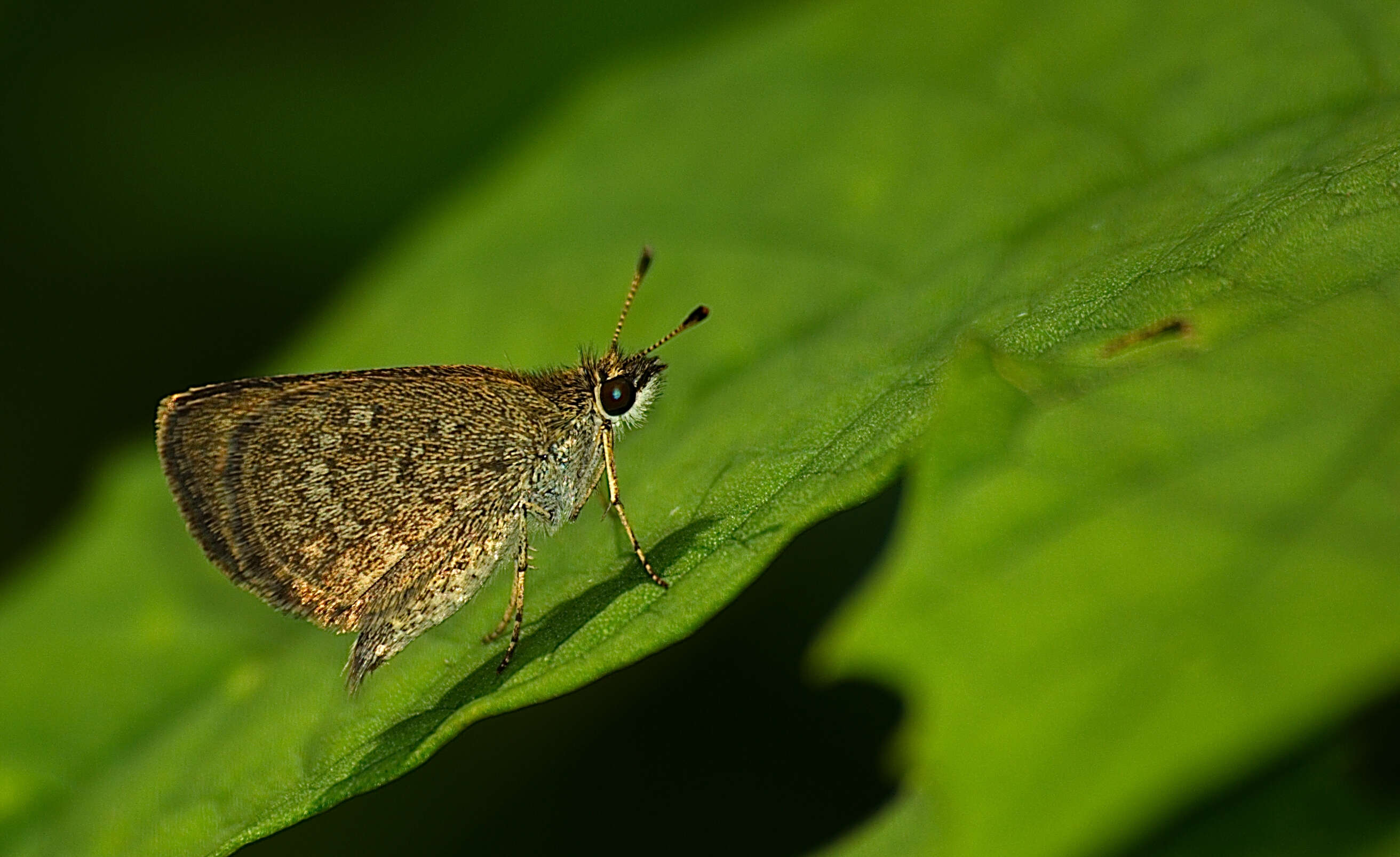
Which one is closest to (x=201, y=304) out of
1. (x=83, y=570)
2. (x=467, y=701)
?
(x=83, y=570)

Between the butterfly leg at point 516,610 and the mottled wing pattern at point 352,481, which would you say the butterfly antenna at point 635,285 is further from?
the butterfly leg at point 516,610

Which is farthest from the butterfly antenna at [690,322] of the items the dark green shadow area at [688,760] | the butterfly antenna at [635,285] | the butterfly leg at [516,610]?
the dark green shadow area at [688,760]

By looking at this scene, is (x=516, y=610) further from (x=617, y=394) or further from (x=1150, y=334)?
(x=1150, y=334)

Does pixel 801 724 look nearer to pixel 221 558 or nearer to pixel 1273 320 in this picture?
pixel 221 558

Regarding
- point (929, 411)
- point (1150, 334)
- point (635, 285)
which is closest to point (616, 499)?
point (635, 285)

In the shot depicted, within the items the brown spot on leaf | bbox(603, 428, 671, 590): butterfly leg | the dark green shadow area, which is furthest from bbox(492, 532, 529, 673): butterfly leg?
the brown spot on leaf

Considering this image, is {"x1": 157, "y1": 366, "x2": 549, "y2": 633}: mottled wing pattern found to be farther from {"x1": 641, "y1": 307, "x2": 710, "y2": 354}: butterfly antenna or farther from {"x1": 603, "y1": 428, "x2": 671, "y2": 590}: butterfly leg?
{"x1": 641, "y1": 307, "x2": 710, "y2": 354}: butterfly antenna
